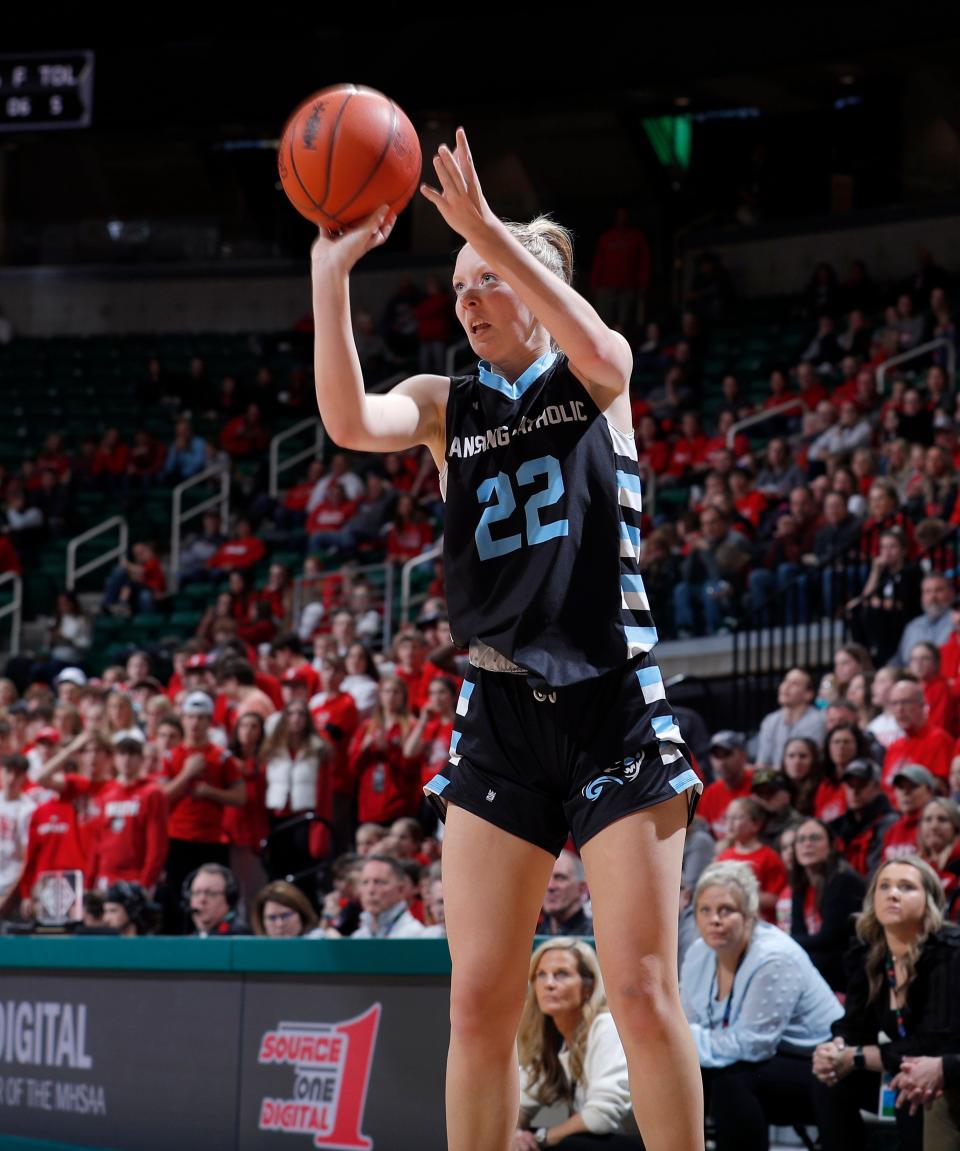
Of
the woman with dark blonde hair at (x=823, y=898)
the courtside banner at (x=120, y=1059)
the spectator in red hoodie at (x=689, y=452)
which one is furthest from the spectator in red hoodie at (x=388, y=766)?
the spectator in red hoodie at (x=689, y=452)

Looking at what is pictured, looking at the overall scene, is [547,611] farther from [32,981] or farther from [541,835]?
[32,981]

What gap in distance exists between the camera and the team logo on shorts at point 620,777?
326 centimetres

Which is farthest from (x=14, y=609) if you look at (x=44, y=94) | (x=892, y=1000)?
(x=892, y=1000)

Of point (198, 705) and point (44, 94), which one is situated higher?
point (44, 94)

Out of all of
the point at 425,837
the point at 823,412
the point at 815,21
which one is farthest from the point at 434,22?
the point at 425,837

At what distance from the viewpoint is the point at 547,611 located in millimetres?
3250

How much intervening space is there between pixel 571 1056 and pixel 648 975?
2.62 metres

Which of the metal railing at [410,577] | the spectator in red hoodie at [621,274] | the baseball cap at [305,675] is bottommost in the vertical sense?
the baseball cap at [305,675]

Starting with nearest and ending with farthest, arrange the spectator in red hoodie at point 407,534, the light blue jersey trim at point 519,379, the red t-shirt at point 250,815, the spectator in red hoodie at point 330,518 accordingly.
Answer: the light blue jersey trim at point 519,379 → the red t-shirt at point 250,815 → the spectator in red hoodie at point 407,534 → the spectator in red hoodie at point 330,518

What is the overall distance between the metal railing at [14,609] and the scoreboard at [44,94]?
15.3 ft

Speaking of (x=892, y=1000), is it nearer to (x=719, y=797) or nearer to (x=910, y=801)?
Result: (x=910, y=801)

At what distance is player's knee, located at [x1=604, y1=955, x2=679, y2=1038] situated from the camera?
3.17m

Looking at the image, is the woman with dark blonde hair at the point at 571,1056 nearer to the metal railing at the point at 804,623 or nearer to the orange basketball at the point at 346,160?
the orange basketball at the point at 346,160

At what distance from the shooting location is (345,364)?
322cm
